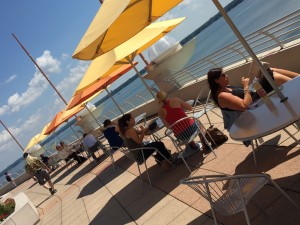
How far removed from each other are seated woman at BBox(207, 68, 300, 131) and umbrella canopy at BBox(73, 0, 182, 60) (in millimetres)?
1196

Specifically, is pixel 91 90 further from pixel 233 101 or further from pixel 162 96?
pixel 233 101

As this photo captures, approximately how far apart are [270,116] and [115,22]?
7.22 feet

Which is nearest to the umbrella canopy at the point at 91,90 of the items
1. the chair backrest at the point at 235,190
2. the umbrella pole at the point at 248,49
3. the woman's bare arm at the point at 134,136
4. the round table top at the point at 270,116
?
the woman's bare arm at the point at 134,136

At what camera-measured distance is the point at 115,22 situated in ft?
13.8

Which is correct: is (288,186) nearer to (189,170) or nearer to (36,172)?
(189,170)

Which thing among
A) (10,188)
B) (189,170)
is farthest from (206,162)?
(10,188)

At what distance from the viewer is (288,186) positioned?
3307 mm

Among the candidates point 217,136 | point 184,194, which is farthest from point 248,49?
point 217,136

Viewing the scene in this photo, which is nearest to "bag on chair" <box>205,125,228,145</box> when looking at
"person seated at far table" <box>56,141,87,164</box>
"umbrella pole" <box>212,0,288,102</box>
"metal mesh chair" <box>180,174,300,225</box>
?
"umbrella pole" <box>212,0,288,102</box>

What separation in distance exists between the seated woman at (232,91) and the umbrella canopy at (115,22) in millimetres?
1196

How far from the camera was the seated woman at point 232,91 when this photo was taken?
12.7 feet

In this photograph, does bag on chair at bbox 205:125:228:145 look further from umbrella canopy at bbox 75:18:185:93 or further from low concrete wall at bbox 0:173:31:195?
low concrete wall at bbox 0:173:31:195

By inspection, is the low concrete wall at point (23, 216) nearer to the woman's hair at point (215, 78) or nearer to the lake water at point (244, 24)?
the woman's hair at point (215, 78)

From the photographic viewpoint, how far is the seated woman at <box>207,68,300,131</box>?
3.87 m
